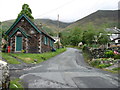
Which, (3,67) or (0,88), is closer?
(0,88)

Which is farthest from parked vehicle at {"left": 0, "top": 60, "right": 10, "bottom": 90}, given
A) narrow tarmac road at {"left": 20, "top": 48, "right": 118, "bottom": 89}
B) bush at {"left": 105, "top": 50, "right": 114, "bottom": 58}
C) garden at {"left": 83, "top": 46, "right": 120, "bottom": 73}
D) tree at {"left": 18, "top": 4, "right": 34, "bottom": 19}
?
tree at {"left": 18, "top": 4, "right": 34, "bottom": 19}

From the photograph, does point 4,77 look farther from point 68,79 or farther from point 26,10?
point 26,10

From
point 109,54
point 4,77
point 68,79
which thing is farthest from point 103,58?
point 4,77

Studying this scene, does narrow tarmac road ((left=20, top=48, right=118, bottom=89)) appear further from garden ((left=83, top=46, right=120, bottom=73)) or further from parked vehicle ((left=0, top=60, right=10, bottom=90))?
garden ((left=83, top=46, right=120, bottom=73))

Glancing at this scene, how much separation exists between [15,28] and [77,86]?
20.6 m

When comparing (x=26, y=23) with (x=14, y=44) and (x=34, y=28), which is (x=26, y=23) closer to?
(x=34, y=28)

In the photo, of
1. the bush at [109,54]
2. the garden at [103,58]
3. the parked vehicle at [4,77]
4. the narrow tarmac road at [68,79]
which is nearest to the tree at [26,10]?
the garden at [103,58]

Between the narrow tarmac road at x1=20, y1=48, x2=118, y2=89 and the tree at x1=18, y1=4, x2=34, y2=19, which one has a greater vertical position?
the tree at x1=18, y1=4, x2=34, y2=19

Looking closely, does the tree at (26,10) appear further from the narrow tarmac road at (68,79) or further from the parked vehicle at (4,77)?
the parked vehicle at (4,77)

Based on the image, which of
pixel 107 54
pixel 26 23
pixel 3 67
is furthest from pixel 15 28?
pixel 3 67

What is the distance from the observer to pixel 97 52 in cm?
1936

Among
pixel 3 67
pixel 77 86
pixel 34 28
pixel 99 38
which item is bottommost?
pixel 77 86

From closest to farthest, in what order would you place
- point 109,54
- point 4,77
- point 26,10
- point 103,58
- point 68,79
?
1. point 4,77
2. point 68,79
3. point 103,58
4. point 109,54
5. point 26,10

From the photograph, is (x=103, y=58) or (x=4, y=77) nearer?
(x=4, y=77)
